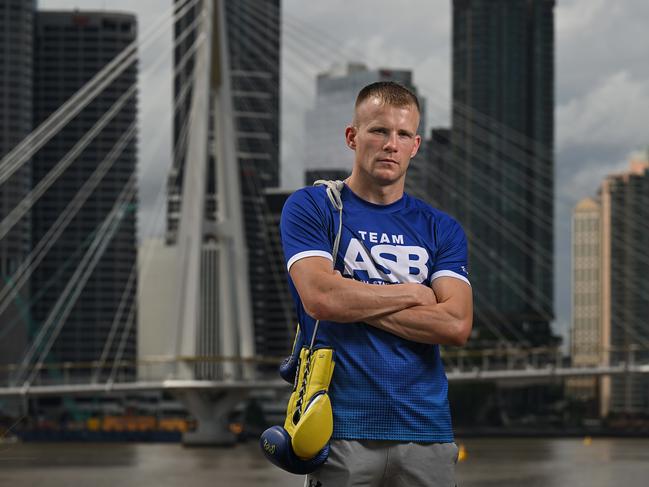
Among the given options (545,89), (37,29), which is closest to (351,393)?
(37,29)

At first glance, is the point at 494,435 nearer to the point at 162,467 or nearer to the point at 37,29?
the point at 162,467

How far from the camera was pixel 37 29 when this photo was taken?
503 ft

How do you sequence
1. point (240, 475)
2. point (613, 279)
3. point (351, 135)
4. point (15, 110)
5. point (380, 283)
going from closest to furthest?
point (380, 283), point (351, 135), point (240, 475), point (613, 279), point (15, 110)

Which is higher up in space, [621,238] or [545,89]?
[545,89]

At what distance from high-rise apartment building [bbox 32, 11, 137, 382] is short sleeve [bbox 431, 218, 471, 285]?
137m

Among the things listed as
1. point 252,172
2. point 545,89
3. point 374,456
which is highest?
point 545,89

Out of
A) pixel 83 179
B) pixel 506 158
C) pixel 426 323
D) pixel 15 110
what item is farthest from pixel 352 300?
pixel 506 158

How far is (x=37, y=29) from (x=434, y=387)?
154 m

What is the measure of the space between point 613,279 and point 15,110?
58.1m

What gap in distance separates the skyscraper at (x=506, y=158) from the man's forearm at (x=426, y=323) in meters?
94.1

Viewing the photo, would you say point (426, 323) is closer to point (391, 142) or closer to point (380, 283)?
point (380, 283)

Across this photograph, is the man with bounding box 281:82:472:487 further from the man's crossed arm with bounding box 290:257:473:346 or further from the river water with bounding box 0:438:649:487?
the river water with bounding box 0:438:649:487

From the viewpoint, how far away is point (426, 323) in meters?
3.70

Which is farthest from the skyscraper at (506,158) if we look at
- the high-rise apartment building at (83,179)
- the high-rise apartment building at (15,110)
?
the high-rise apartment building at (15,110)
